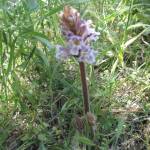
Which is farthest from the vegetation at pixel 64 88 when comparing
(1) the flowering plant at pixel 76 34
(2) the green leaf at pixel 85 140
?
(1) the flowering plant at pixel 76 34

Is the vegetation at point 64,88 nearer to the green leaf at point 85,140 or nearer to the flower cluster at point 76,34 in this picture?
the green leaf at point 85,140

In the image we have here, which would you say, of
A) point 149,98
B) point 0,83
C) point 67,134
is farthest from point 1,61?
point 149,98

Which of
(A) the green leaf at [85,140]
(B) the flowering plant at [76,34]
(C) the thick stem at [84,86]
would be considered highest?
(B) the flowering plant at [76,34]

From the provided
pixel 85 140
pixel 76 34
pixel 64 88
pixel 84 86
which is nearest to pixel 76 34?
pixel 76 34

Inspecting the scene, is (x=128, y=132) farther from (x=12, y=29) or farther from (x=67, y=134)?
(x=12, y=29)

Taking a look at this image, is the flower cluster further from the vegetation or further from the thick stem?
the vegetation

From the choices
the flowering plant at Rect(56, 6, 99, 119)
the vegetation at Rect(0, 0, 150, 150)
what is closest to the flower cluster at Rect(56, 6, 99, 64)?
the flowering plant at Rect(56, 6, 99, 119)

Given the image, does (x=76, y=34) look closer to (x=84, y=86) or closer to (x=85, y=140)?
(x=84, y=86)

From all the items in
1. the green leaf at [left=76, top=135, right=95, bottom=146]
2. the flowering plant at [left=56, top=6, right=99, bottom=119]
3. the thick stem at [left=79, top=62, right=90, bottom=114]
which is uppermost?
the flowering plant at [left=56, top=6, right=99, bottom=119]
